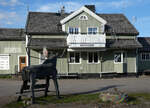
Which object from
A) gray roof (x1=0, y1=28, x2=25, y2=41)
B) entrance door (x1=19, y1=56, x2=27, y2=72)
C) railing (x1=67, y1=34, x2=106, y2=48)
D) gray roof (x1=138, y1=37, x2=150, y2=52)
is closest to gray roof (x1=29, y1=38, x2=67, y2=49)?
railing (x1=67, y1=34, x2=106, y2=48)

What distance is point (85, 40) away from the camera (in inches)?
862

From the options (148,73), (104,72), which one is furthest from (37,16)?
(148,73)

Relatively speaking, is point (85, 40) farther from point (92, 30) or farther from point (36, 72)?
point (36, 72)

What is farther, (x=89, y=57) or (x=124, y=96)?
(x=89, y=57)

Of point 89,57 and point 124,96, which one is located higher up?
point 89,57

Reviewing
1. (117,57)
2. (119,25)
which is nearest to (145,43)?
(119,25)

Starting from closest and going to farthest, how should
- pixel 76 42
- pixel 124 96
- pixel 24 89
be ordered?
pixel 124 96
pixel 24 89
pixel 76 42

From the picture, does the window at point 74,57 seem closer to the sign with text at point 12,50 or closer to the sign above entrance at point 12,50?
the sign above entrance at point 12,50

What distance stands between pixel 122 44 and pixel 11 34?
13.6 meters

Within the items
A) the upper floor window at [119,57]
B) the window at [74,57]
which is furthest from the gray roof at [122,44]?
the window at [74,57]

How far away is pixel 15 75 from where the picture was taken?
2395 cm

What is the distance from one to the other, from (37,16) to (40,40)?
4.73 meters

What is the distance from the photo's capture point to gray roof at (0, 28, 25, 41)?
82.2ft

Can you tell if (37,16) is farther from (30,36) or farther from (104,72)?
(104,72)
